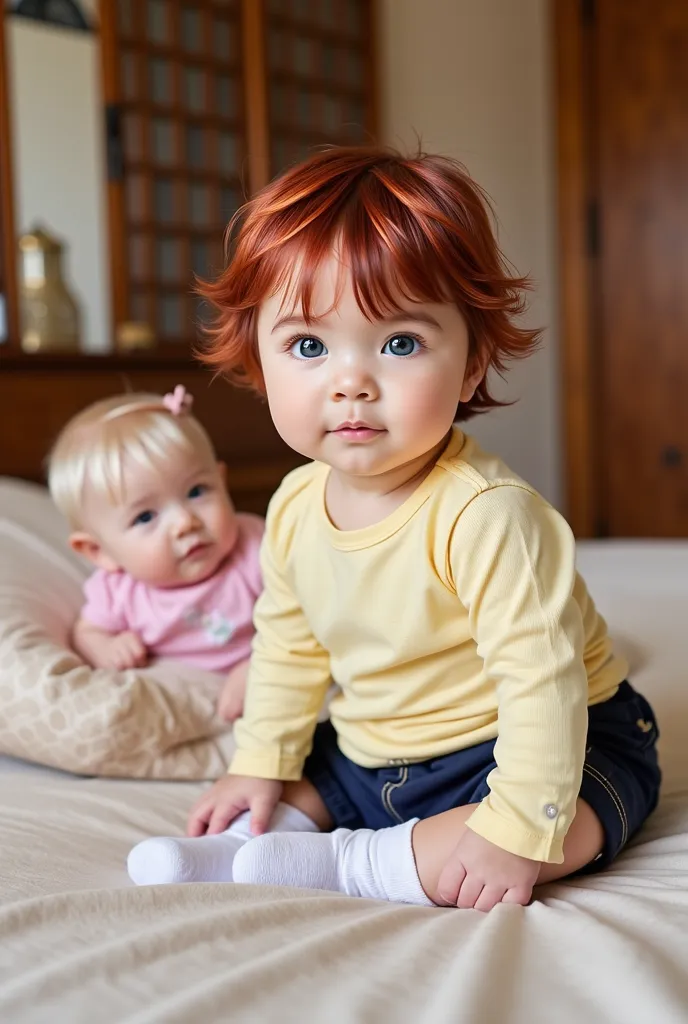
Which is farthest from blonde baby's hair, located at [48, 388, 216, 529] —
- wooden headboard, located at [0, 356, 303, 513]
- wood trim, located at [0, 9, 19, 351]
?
wood trim, located at [0, 9, 19, 351]

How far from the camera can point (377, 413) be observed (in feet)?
2.74

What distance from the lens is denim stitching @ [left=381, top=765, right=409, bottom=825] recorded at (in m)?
1.00

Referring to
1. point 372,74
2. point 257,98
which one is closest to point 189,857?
point 257,98

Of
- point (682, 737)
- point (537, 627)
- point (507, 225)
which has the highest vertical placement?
point (507, 225)

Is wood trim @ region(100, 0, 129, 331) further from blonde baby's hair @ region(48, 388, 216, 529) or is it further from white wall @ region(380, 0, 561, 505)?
blonde baby's hair @ region(48, 388, 216, 529)

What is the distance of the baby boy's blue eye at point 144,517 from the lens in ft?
4.38

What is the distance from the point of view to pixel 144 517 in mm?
1343

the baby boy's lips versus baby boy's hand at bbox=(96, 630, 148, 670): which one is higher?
the baby boy's lips

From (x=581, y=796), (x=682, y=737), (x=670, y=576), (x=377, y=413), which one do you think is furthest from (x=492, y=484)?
(x=670, y=576)

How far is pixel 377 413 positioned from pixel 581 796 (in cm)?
36

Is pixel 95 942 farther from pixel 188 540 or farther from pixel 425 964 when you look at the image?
pixel 188 540

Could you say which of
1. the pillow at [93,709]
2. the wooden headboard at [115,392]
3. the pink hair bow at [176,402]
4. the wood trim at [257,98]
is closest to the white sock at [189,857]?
the pillow at [93,709]

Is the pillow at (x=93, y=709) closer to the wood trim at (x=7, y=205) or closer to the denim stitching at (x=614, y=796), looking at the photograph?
the denim stitching at (x=614, y=796)

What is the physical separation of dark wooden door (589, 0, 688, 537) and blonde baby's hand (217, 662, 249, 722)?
10.0ft
